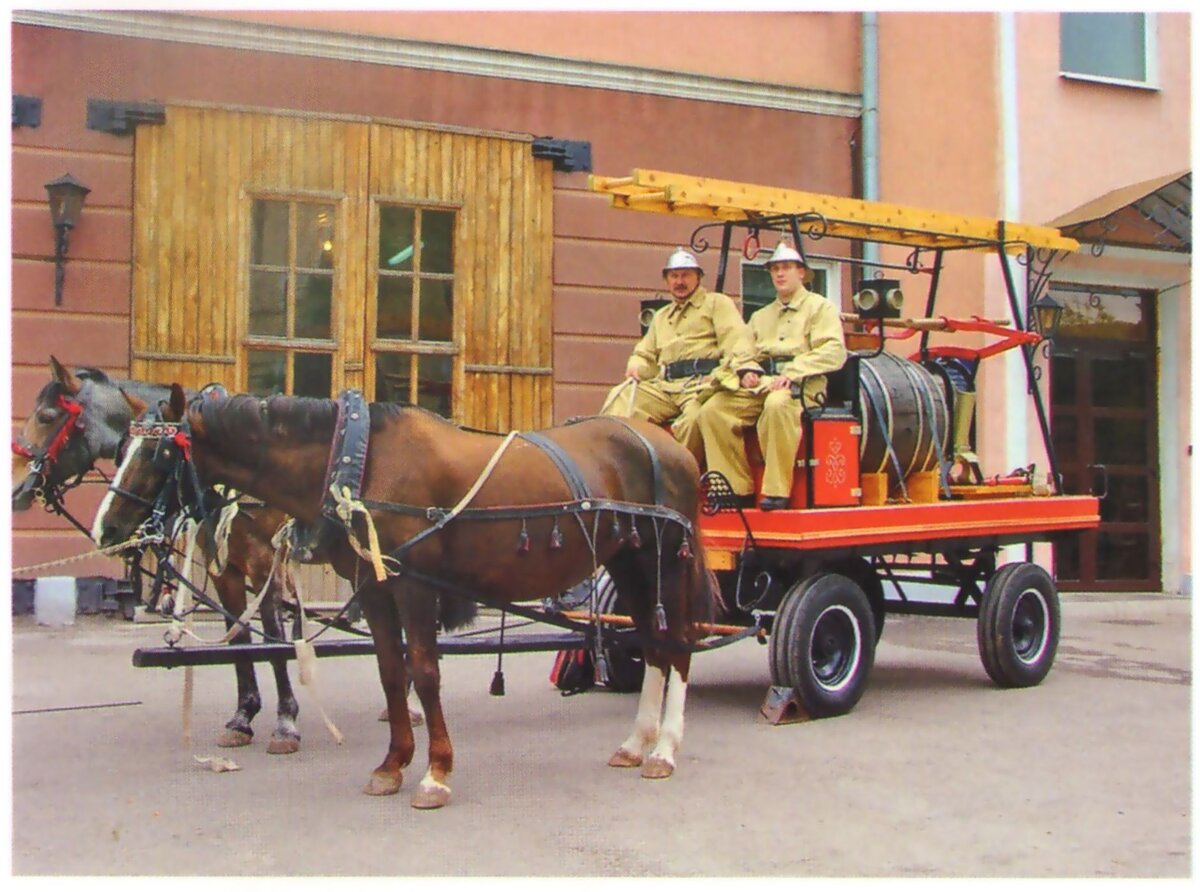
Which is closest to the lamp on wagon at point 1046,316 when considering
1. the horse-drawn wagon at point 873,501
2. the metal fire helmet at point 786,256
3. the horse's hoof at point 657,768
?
the horse-drawn wagon at point 873,501

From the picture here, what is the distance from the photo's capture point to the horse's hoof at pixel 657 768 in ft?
18.5

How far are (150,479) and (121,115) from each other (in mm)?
5227

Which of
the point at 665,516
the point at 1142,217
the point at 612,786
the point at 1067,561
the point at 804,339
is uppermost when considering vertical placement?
the point at 1142,217

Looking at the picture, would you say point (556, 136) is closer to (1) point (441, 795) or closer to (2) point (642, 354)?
(2) point (642, 354)

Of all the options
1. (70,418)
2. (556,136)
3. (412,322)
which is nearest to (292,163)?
(412,322)

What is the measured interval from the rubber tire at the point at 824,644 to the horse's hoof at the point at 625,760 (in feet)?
3.52

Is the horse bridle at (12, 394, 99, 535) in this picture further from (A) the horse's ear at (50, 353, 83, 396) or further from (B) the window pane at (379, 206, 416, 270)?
(B) the window pane at (379, 206, 416, 270)

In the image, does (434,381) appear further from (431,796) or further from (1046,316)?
(431,796)

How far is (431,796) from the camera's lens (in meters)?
5.06

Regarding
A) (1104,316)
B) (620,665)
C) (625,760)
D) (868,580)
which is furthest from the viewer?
(1104,316)

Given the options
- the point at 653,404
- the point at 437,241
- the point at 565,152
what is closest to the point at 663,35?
the point at 565,152

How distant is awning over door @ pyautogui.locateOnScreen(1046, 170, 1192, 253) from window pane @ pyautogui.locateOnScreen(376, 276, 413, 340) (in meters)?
5.28

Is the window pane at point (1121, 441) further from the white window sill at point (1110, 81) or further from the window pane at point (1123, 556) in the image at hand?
the white window sill at point (1110, 81)

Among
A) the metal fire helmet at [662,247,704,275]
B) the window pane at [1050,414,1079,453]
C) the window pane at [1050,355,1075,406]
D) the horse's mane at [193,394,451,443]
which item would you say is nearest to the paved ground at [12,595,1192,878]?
the horse's mane at [193,394,451,443]
